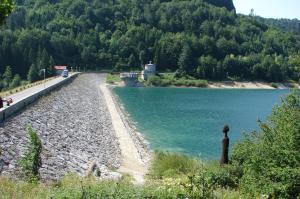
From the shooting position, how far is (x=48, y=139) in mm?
29719

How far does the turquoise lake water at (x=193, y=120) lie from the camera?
45.6 meters

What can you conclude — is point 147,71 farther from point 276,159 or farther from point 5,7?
point 5,7

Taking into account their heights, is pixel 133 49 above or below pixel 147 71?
above

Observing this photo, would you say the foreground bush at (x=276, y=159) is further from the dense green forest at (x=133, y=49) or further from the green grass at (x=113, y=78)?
the green grass at (x=113, y=78)

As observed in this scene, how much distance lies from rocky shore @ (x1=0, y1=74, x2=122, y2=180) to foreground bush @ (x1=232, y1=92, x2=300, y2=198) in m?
8.81

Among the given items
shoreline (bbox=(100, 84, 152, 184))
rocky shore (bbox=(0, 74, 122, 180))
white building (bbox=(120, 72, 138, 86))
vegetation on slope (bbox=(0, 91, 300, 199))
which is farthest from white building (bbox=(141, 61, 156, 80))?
vegetation on slope (bbox=(0, 91, 300, 199))

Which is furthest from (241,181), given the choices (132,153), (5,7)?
(132,153)

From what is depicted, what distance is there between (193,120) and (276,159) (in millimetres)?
50519

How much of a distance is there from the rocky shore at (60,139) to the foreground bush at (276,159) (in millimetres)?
8811

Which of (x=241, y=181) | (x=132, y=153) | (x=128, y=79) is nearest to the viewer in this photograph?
(x=241, y=181)

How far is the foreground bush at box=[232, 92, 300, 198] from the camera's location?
1442cm

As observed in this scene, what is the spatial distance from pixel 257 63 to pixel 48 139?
138m

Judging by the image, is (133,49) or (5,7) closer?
(5,7)

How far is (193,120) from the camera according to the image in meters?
66.0
